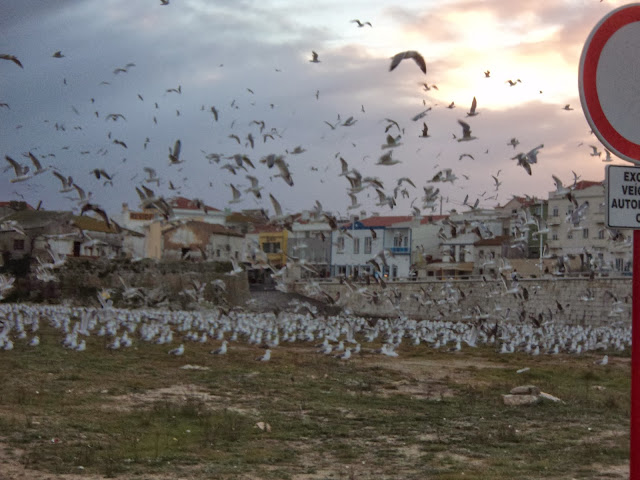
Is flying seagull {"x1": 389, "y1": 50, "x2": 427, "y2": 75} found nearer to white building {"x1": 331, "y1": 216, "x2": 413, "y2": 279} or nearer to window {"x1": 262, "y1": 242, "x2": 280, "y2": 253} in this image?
white building {"x1": 331, "y1": 216, "x2": 413, "y2": 279}

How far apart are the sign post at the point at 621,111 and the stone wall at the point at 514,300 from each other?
37887 millimetres

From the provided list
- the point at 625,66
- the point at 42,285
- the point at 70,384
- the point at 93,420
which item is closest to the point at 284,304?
the point at 42,285

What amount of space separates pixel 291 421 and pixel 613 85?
1192cm

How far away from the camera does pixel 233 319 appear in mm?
44438

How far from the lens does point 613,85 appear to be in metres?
4.21

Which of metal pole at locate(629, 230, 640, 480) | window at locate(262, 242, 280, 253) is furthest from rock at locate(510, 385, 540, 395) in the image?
window at locate(262, 242, 280, 253)

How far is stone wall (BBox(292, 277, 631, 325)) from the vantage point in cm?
4909

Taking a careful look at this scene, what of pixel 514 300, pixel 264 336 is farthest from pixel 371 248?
pixel 264 336

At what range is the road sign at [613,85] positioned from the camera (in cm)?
417

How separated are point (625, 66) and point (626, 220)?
0.84 m

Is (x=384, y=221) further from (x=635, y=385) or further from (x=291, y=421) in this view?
(x=635, y=385)

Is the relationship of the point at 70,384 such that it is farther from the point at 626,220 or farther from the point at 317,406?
the point at 626,220

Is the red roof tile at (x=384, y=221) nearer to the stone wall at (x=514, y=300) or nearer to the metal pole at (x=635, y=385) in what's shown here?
the stone wall at (x=514, y=300)

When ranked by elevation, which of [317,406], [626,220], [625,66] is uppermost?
[625,66]
